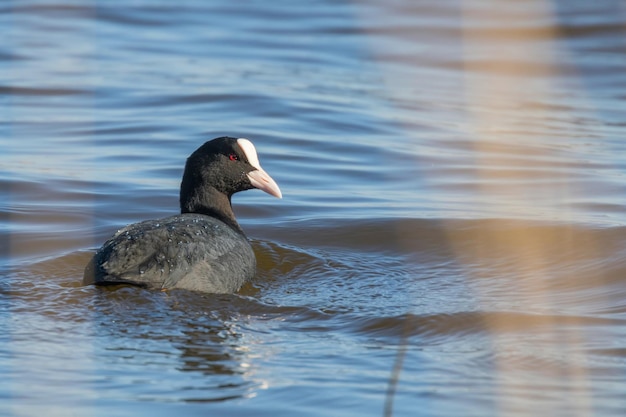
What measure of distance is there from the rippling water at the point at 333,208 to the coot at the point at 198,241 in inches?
4.8

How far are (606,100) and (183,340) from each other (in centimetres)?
910

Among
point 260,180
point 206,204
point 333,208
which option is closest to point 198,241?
point 206,204

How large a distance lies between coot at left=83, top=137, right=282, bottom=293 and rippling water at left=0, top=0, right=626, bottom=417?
12 centimetres

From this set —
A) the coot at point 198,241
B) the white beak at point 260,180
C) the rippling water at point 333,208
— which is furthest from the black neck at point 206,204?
the rippling water at point 333,208

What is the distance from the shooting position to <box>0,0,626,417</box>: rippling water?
15.1 feet

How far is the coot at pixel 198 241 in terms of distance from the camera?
5.59 m

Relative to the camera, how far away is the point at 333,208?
336 inches

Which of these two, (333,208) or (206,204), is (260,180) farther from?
(333,208)

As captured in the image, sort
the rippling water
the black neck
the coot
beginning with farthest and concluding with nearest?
the black neck → the coot → the rippling water

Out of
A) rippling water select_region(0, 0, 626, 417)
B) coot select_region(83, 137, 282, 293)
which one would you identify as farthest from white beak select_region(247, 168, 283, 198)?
rippling water select_region(0, 0, 626, 417)

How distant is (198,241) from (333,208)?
8.95ft

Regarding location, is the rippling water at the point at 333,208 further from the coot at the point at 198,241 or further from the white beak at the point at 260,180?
the white beak at the point at 260,180

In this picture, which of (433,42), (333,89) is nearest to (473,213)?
(333,89)

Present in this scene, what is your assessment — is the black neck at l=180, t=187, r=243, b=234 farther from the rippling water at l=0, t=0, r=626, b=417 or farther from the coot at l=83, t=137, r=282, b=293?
the rippling water at l=0, t=0, r=626, b=417
